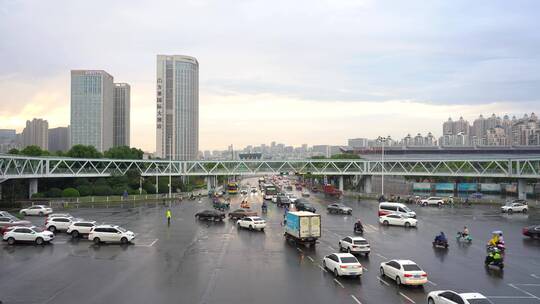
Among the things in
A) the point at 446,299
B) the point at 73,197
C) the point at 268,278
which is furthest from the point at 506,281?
the point at 73,197

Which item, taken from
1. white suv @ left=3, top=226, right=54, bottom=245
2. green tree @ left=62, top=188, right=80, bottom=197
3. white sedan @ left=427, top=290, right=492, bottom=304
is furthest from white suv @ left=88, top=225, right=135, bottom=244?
green tree @ left=62, top=188, right=80, bottom=197

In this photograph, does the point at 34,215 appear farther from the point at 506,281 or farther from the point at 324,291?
the point at 506,281

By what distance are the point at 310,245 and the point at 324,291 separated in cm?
1283

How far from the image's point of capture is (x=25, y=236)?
34.2m

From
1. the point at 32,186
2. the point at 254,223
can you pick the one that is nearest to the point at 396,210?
the point at 254,223

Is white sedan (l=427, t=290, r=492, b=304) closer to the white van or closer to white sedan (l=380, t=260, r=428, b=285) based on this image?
white sedan (l=380, t=260, r=428, b=285)

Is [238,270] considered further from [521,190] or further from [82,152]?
[82,152]

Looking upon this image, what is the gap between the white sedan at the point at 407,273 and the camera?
22.3 m

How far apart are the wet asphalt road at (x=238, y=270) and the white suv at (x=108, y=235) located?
918mm

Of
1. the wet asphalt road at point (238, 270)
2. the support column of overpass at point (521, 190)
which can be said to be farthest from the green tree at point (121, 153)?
the support column of overpass at point (521, 190)

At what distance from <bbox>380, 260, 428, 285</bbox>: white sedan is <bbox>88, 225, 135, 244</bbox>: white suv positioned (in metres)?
20.5

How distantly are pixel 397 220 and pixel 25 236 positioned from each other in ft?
108

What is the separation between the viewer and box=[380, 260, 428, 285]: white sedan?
878 inches

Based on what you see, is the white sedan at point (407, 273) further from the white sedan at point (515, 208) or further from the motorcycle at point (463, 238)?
the white sedan at point (515, 208)
